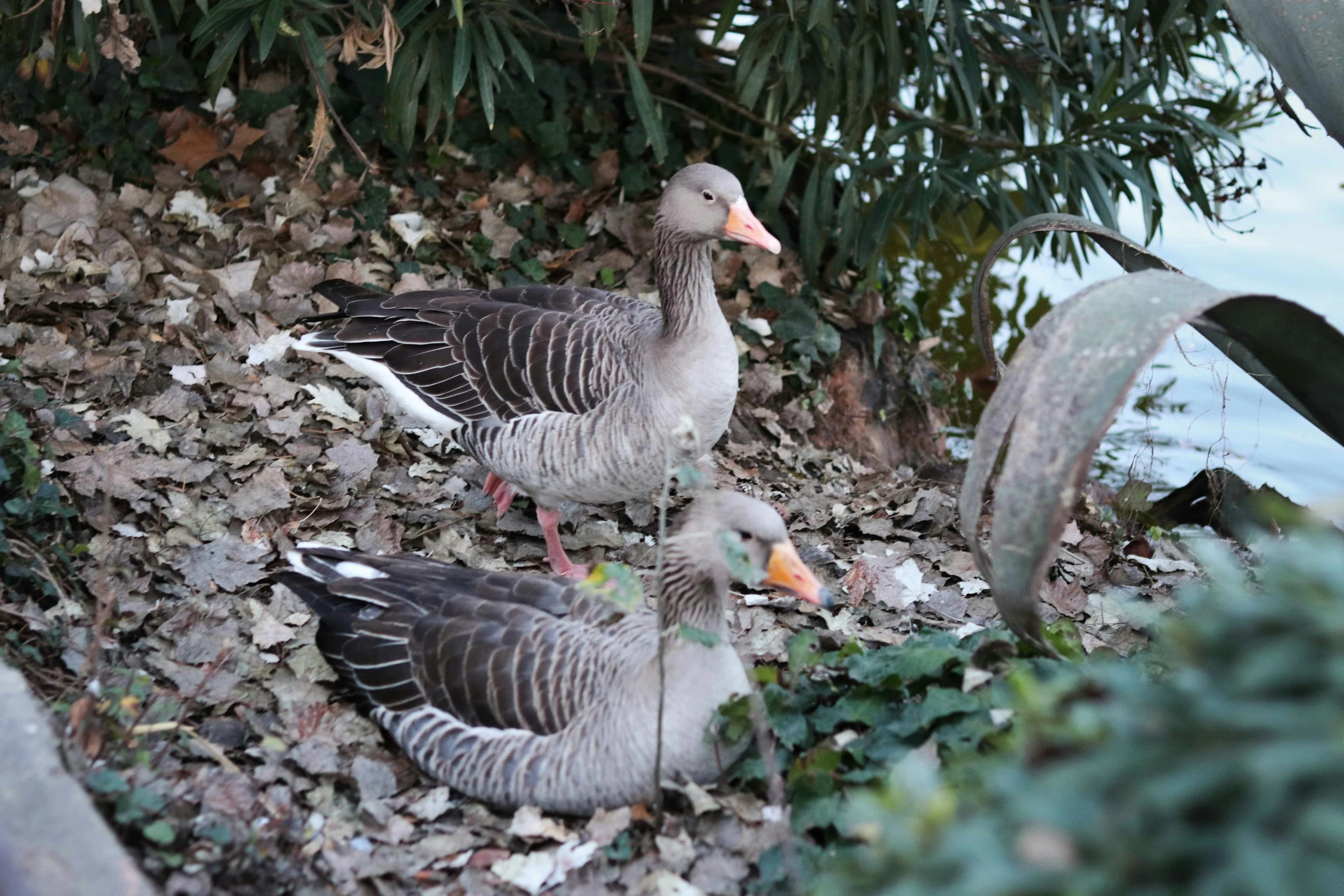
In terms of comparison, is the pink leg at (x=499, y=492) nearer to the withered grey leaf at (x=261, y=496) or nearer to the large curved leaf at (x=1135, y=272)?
the withered grey leaf at (x=261, y=496)

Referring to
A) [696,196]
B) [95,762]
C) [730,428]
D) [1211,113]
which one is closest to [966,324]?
[1211,113]

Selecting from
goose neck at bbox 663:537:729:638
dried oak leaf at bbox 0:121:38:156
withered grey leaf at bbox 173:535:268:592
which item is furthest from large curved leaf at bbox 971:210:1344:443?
dried oak leaf at bbox 0:121:38:156

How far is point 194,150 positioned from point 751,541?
4.23 m

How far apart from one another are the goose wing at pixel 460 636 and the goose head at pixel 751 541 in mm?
341

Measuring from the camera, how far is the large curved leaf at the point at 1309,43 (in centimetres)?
356

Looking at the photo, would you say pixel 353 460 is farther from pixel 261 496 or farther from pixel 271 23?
pixel 271 23

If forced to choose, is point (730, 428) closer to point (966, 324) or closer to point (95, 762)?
point (966, 324)

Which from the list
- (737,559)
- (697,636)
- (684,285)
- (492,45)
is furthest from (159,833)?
(492,45)

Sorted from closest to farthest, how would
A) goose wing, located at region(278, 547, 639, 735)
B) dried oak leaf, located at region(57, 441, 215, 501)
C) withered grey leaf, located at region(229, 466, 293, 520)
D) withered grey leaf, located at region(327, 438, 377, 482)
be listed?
goose wing, located at region(278, 547, 639, 735) < dried oak leaf, located at region(57, 441, 215, 501) < withered grey leaf, located at region(229, 466, 293, 520) < withered grey leaf, located at region(327, 438, 377, 482)

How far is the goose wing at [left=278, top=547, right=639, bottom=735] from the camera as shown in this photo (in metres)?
3.21

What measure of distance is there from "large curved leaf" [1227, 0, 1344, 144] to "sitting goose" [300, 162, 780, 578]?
1.71 metres

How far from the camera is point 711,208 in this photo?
14.3ft

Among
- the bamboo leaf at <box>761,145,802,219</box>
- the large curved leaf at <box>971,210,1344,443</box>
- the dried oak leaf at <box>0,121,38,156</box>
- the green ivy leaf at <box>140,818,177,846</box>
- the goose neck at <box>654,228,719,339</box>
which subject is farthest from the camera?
the bamboo leaf at <box>761,145,802,219</box>

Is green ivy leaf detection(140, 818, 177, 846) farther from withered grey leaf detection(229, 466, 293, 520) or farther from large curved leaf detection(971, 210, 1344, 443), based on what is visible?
large curved leaf detection(971, 210, 1344, 443)
